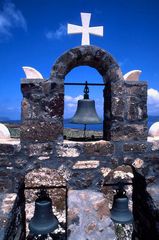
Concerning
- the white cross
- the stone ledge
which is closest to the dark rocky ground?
the stone ledge

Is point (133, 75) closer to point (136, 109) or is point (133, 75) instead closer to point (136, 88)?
point (136, 88)

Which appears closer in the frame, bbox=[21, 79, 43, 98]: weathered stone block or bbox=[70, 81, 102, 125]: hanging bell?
bbox=[21, 79, 43, 98]: weathered stone block

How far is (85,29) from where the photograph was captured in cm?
359

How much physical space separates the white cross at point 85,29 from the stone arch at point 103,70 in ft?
0.74

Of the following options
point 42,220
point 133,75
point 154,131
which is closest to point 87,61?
point 133,75

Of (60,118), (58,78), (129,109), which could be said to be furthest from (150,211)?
(58,78)

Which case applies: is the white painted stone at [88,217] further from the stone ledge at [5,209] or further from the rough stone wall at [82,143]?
the stone ledge at [5,209]

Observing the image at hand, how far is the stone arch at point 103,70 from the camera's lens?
3417 mm

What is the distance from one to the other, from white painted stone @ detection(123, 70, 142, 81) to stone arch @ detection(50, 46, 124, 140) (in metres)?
0.24

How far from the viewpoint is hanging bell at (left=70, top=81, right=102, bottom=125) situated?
3.89 meters

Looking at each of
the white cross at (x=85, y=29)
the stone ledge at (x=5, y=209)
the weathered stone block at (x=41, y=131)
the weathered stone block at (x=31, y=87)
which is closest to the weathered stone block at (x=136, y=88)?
the white cross at (x=85, y=29)

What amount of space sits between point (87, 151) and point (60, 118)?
0.62m

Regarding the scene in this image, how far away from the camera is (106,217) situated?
3.00m

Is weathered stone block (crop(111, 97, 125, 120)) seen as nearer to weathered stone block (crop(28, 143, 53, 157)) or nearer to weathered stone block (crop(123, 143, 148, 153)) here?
weathered stone block (crop(123, 143, 148, 153))
